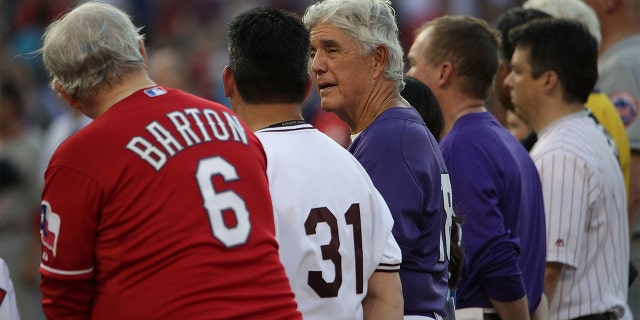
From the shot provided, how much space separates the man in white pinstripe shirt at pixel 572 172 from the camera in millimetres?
5055

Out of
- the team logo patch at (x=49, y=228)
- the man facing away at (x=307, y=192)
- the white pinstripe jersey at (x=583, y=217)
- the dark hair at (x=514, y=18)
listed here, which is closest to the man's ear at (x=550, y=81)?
the white pinstripe jersey at (x=583, y=217)

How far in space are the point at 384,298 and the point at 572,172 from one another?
191cm

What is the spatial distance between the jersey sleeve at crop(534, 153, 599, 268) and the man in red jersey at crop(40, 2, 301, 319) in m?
2.21

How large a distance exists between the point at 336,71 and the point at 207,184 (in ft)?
3.39

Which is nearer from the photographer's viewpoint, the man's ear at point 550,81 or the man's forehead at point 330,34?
the man's forehead at point 330,34

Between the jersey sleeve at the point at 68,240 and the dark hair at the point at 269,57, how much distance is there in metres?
0.72

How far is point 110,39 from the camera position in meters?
3.24

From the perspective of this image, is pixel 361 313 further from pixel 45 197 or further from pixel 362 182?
pixel 45 197

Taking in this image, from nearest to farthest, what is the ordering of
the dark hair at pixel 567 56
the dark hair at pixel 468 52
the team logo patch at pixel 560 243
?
the dark hair at pixel 468 52 → the team logo patch at pixel 560 243 → the dark hair at pixel 567 56

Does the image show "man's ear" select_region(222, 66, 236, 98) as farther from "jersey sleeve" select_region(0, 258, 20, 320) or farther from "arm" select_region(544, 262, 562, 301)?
"arm" select_region(544, 262, 562, 301)

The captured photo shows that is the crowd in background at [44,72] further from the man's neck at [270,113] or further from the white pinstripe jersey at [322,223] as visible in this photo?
the white pinstripe jersey at [322,223]

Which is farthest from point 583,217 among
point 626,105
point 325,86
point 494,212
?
point 626,105

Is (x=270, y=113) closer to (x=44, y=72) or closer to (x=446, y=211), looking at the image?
(x=446, y=211)

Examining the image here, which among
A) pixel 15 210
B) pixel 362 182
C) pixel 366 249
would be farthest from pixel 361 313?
Result: pixel 15 210
